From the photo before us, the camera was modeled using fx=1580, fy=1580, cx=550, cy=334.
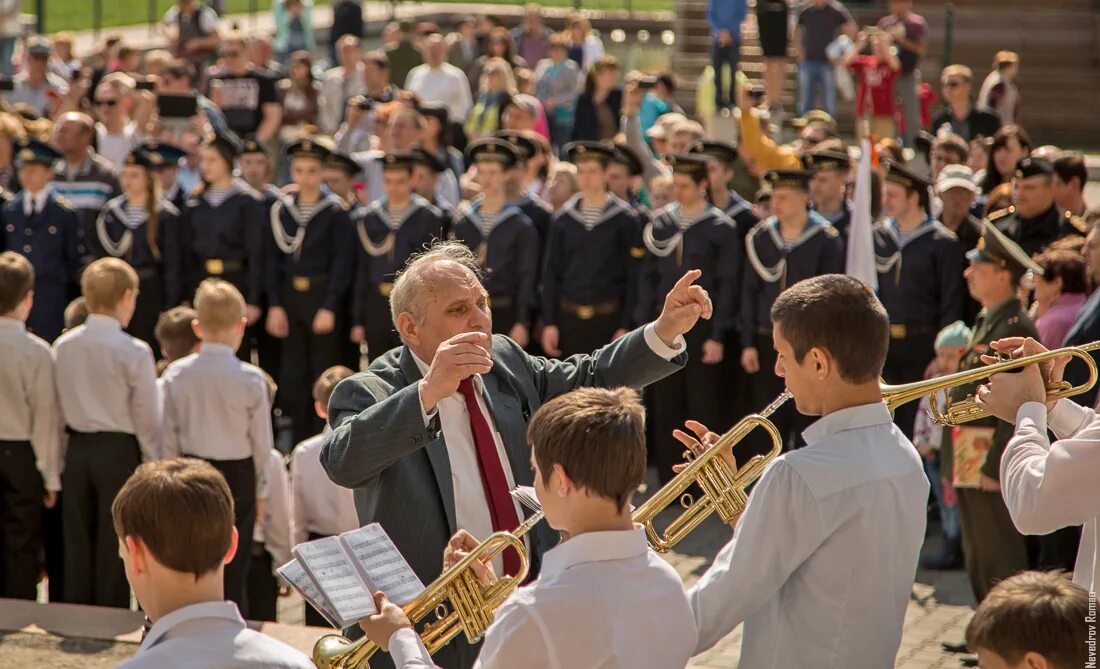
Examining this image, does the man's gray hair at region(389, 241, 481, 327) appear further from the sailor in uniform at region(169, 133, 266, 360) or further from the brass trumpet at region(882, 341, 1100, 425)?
the sailor in uniform at region(169, 133, 266, 360)

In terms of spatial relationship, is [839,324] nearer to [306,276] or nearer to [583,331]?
[583,331]

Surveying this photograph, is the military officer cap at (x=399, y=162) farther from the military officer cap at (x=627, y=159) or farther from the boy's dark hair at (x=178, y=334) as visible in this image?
the boy's dark hair at (x=178, y=334)

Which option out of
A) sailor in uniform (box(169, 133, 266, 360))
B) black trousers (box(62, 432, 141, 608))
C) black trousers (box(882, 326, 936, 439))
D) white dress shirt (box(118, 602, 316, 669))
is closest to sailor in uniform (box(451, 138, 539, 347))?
sailor in uniform (box(169, 133, 266, 360))

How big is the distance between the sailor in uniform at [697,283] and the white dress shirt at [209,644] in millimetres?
8110

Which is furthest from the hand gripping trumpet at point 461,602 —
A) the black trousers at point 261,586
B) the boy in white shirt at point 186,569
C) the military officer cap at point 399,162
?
the military officer cap at point 399,162

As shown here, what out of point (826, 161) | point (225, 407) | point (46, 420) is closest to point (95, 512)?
point (46, 420)

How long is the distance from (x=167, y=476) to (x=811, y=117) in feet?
39.8

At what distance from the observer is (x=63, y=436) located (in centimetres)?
848

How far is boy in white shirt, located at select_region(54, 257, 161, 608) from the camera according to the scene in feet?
27.2

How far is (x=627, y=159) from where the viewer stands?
13.0m

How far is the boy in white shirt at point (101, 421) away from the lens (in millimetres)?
8305

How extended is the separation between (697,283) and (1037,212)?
2.46 meters

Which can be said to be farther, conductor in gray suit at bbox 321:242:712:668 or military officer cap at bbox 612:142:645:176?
military officer cap at bbox 612:142:645:176

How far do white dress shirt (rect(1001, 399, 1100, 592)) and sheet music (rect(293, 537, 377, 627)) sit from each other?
173cm
